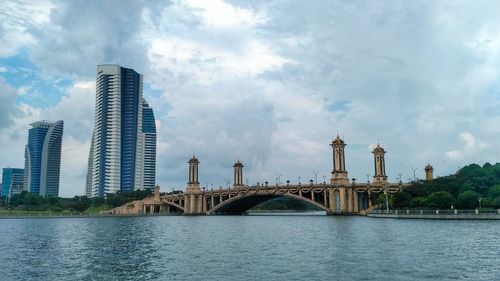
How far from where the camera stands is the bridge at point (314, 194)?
11538 centimetres

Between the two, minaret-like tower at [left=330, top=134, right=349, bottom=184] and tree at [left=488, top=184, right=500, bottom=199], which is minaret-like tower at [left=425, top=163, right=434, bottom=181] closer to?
minaret-like tower at [left=330, top=134, right=349, bottom=184]

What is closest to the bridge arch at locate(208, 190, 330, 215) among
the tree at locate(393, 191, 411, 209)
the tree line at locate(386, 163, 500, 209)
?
the tree at locate(393, 191, 411, 209)

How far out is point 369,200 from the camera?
384 ft

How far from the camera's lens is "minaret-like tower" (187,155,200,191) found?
6358 inches

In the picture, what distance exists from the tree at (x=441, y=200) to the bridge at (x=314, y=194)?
17136 mm

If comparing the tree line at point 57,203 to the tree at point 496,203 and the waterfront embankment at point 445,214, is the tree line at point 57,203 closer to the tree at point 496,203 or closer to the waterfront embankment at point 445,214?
the waterfront embankment at point 445,214

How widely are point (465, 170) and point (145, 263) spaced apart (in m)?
83.2

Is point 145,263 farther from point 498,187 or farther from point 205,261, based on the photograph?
point 498,187

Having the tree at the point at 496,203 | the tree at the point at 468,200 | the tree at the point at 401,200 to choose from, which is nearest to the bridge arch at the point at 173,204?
the tree at the point at 401,200

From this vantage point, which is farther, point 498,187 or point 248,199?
point 248,199

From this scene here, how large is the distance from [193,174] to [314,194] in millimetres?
53983

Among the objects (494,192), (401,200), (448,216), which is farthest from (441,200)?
(401,200)

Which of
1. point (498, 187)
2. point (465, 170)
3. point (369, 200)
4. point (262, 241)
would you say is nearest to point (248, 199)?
point (369, 200)

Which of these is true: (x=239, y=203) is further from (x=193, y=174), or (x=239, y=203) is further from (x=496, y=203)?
(x=496, y=203)
